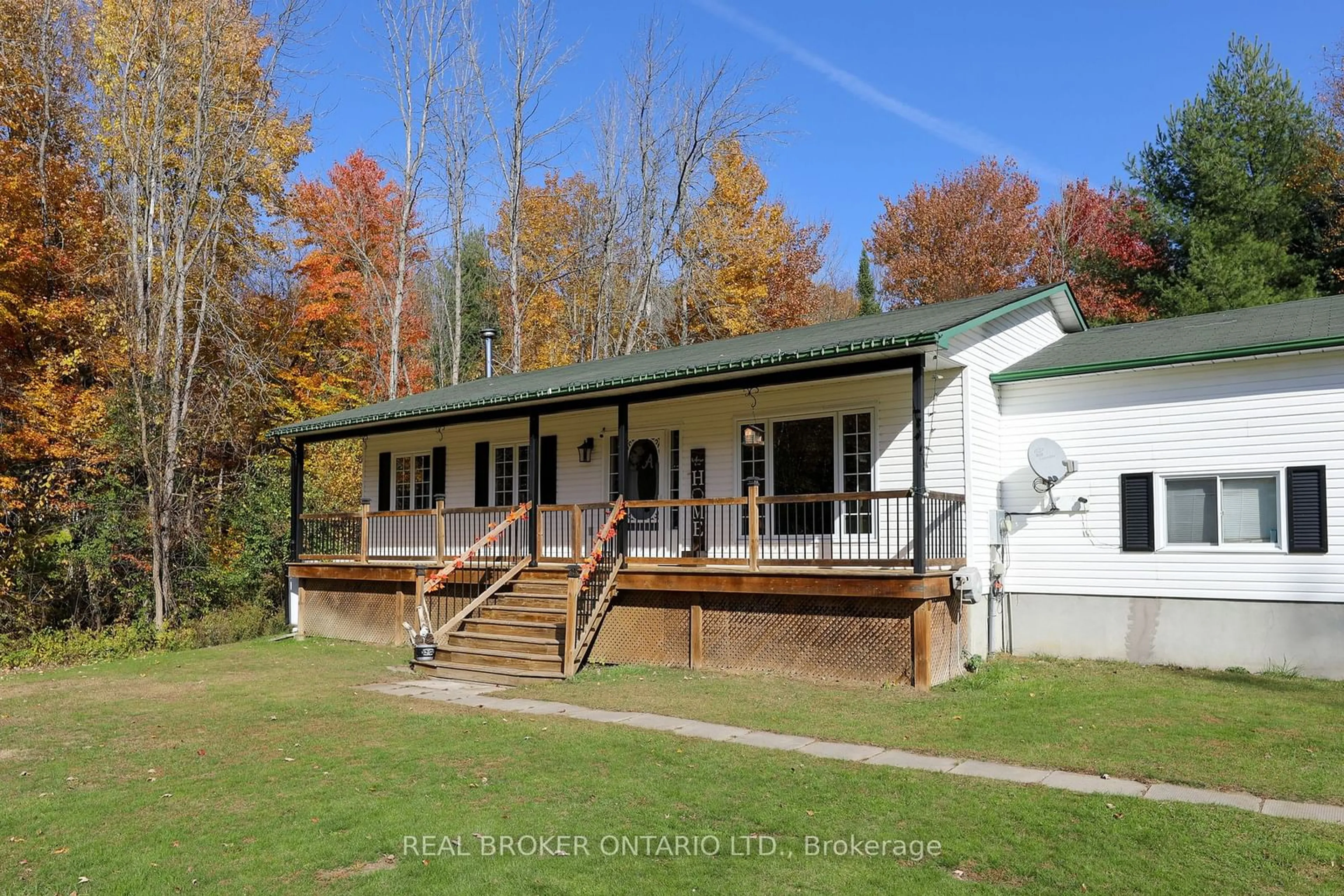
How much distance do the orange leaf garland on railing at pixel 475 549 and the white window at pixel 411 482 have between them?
14.1 feet

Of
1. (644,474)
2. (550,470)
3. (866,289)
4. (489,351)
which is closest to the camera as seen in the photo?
(644,474)

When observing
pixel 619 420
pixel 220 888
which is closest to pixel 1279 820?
pixel 220 888

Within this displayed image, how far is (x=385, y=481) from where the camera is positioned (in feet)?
64.6

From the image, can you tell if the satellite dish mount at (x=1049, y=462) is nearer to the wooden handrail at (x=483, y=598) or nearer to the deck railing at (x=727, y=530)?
the deck railing at (x=727, y=530)

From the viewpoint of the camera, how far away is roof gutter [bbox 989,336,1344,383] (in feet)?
34.7

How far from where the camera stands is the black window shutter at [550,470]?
16453 mm

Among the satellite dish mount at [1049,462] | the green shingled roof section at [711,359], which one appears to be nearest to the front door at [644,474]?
the green shingled roof section at [711,359]

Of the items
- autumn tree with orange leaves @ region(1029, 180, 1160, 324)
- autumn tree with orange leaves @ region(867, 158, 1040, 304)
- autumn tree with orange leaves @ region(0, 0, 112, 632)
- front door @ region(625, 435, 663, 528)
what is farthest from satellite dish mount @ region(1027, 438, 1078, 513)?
autumn tree with orange leaves @ region(867, 158, 1040, 304)

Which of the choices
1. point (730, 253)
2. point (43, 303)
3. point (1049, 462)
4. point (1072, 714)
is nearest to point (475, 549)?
point (1049, 462)

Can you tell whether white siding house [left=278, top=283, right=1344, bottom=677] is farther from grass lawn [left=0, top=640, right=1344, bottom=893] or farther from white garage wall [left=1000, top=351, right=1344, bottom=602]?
grass lawn [left=0, top=640, right=1344, bottom=893]

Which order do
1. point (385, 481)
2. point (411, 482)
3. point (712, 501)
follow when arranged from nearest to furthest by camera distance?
point (712, 501)
point (411, 482)
point (385, 481)

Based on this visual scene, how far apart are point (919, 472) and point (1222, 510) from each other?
13.1 ft

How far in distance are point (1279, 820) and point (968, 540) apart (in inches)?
248

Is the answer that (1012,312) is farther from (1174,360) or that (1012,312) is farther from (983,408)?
(1174,360)
